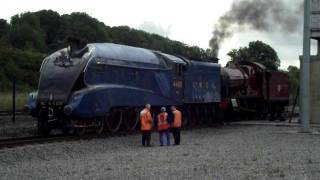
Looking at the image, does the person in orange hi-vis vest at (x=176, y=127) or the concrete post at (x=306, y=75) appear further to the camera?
→ the concrete post at (x=306, y=75)

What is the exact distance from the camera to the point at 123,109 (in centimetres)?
2230

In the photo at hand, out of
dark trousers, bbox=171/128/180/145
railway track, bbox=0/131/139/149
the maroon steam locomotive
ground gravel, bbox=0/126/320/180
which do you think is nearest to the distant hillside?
the maroon steam locomotive

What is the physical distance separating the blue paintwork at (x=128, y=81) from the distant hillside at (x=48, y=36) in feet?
113

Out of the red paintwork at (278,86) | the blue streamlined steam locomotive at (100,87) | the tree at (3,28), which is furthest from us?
the tree at (3,28)

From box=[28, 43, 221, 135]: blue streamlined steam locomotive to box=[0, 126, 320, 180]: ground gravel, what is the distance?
1.53 metres

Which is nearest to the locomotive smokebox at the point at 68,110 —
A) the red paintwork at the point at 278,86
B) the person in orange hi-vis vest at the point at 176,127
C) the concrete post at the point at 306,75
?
the person in orange hi-vis vest at the point at 176,127

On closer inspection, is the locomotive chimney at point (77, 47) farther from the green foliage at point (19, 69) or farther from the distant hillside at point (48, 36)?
the distant hillside at point (48, 36)

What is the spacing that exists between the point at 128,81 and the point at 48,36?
3400 inches

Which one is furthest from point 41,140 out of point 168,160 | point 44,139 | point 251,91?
point 251,91

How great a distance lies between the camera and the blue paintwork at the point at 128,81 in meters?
20.4

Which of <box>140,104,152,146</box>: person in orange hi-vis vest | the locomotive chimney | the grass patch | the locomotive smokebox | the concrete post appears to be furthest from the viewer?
the grass patch

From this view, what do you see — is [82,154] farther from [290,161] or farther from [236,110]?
[236,110]

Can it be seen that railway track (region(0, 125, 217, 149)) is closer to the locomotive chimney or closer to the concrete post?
the locomotive chimney

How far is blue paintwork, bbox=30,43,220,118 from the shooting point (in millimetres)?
20391
